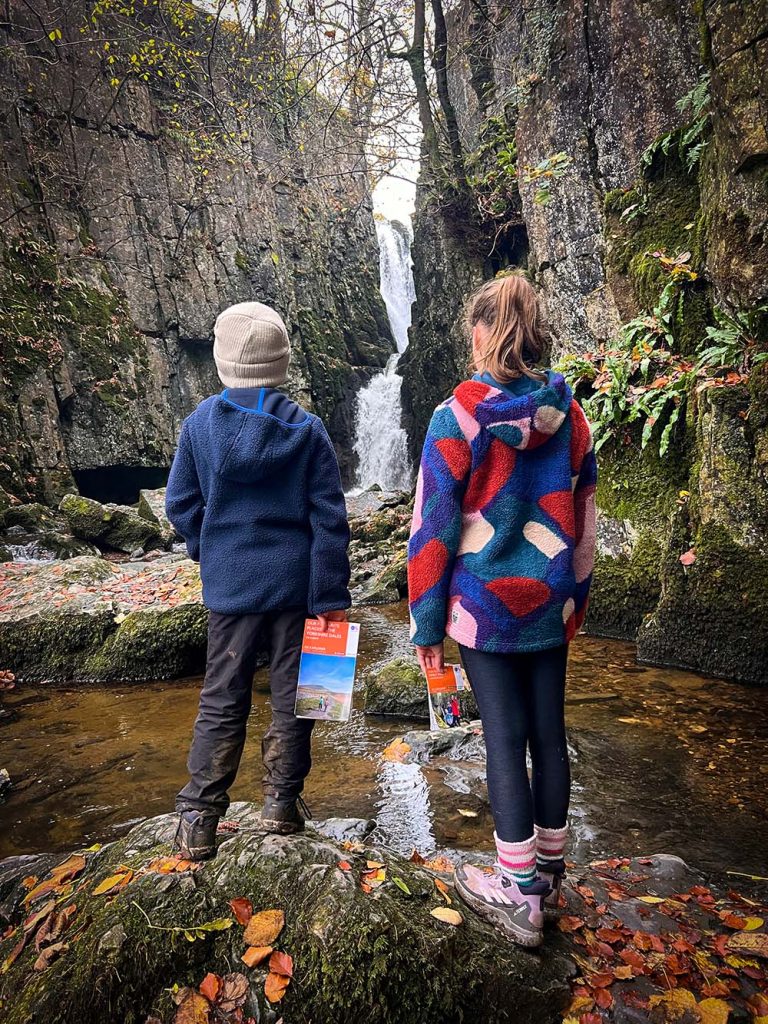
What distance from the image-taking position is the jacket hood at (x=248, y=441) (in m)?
2.33

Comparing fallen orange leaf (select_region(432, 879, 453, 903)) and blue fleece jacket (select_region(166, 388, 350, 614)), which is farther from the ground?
blue fleece jacket (select_region(166, 388, 350, 614))

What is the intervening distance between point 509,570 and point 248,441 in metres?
1.05

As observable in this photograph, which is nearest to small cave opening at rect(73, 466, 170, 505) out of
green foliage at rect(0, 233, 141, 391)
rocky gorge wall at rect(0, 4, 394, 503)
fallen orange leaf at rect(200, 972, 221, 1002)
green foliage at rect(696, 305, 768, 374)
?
rocky gorge wall at rect(0, 4, 394, 503)

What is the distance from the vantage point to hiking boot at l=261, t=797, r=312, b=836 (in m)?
2.38

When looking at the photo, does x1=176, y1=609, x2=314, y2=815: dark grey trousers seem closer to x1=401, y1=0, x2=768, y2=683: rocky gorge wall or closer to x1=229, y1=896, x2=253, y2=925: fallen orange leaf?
x1=229, y1=896, x2=253, y2=925: fallen orange leaf

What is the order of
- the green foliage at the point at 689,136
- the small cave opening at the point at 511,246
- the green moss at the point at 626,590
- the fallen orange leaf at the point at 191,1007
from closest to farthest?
the fallen orange leaf at the point at 191,1007 < the green moss at the point at 626,590 < the green foliage at the point at 689,136 < the small cave opening at the point at 511,246

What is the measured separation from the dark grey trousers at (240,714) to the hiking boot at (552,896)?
0.94 m

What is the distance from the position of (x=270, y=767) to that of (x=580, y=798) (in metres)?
2.07

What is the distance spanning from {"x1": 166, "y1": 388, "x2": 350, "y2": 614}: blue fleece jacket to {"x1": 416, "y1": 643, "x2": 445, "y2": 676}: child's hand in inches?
15.3

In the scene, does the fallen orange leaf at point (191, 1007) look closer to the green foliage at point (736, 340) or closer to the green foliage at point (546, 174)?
the green foliage at point (736, 340)

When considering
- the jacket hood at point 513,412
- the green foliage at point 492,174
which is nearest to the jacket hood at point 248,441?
the jacket hood at point 513,412

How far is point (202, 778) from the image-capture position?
2.30m

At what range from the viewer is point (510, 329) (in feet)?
6.93

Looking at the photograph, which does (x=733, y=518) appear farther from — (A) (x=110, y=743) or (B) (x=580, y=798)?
(A) (x=110, y=743)
